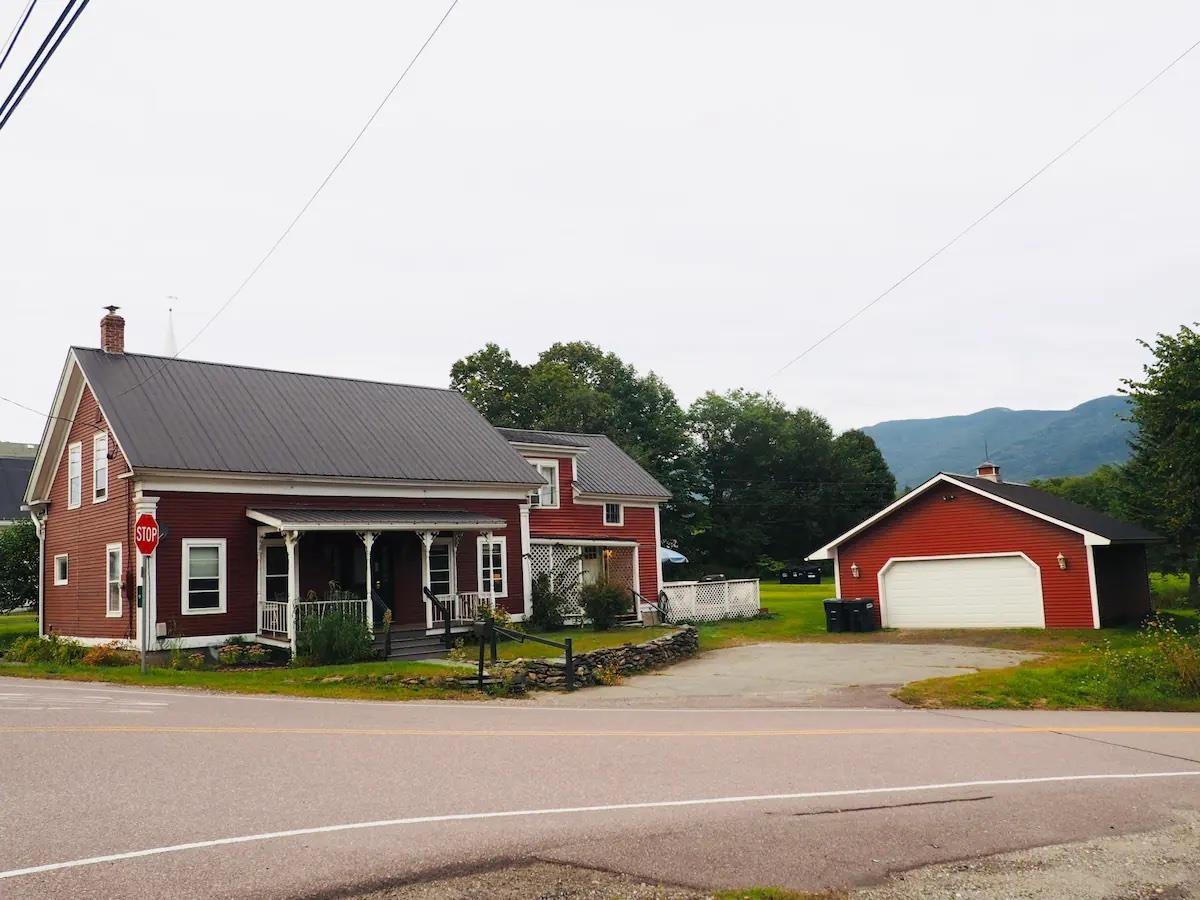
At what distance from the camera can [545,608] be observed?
93.0 ft

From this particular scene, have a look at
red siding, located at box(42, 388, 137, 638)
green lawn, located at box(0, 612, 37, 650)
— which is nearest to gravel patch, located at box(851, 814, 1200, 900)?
red siding, located at box(42, 388, 137, 638)

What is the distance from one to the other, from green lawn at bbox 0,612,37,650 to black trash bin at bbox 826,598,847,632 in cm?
2417

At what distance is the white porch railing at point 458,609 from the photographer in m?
25.9

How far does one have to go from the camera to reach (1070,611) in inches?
1123

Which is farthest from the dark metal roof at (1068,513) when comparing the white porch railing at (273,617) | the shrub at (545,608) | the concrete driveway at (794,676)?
the white porch railing at (273,617)

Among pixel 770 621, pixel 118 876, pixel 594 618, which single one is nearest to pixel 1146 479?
pixel 770 621

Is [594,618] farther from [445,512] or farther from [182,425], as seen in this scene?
[182,425]

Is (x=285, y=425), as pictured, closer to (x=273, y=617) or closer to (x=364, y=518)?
(x=364, y=518)

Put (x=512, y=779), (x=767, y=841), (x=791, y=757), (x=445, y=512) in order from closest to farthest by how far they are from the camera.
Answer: (x=767, y=841)
(x=512, y=779)
(x=791, y=757)
(x=445, y=512)

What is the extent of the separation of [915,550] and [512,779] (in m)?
25.3

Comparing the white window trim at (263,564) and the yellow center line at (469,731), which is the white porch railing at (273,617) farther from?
the yellow center line at (469,731)

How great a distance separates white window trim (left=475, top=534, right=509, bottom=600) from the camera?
91.0 feet

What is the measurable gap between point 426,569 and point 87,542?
8.67m

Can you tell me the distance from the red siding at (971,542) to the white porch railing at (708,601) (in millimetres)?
4761
